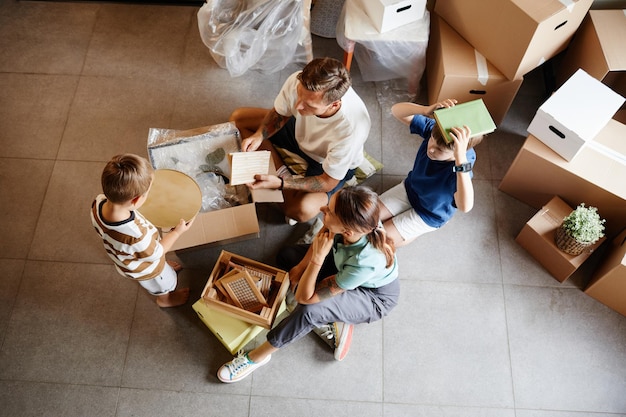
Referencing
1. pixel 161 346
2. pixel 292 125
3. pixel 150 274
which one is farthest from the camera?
pixel 292 125

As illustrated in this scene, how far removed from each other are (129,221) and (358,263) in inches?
31.9

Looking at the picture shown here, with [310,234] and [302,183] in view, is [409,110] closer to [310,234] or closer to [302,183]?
[302,183]

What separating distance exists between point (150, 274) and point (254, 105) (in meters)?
1.27

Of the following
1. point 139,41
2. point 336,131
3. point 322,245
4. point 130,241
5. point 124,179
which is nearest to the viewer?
point 124,179

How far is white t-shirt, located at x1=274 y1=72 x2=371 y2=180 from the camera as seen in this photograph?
209 cm

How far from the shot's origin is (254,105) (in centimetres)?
291

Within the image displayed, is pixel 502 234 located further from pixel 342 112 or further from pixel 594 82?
pixel 342 112

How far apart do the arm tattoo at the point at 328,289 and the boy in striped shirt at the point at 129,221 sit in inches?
22.9

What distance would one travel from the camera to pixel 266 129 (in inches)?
94.7

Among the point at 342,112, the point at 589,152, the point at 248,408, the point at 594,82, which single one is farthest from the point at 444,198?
the point at 248,408

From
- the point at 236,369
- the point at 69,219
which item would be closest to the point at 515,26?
the point at 236,369

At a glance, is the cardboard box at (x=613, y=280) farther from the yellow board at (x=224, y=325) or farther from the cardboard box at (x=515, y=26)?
the yellow board at (x=224, y=325)

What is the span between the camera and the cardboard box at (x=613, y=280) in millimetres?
2209

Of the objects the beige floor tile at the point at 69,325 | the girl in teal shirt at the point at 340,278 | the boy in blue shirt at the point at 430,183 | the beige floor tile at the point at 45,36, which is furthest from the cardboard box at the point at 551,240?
the beige floor tile at the point at 45,36
